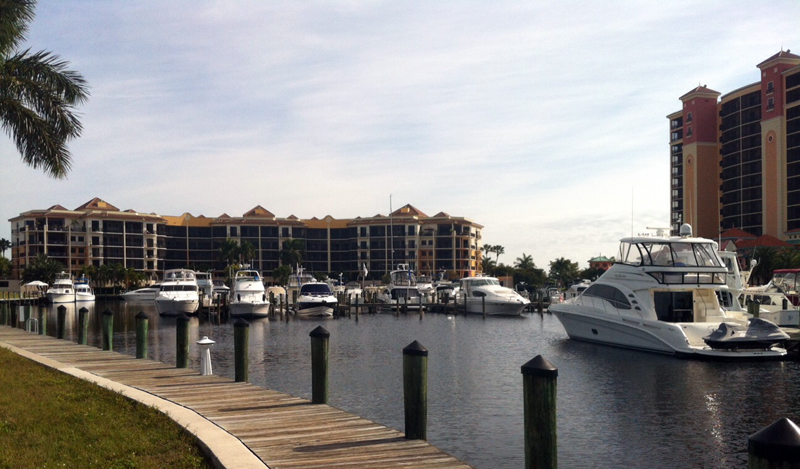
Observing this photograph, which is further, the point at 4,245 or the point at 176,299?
the point at 4,245

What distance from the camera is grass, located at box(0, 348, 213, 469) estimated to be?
873 cm

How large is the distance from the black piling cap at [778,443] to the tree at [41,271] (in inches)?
5554

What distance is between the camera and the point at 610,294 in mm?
33688

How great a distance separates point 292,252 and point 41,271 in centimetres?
4727

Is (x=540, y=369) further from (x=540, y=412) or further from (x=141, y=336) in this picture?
(x=141, y=336)

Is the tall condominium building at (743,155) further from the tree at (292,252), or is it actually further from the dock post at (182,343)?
the dock post at (182,343)

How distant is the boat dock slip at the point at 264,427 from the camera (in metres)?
9.01

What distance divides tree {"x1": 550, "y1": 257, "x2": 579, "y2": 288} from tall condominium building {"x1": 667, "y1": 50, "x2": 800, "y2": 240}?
35.3 meters

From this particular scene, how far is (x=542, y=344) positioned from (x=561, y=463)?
24.8 metres

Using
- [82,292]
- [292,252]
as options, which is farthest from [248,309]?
[292,252]

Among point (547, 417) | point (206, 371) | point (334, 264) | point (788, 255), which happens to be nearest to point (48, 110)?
point (206, 371)

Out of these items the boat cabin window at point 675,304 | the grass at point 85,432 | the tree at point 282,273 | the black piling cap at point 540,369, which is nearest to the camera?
the black piling cap at point 540,369

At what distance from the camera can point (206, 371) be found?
1734 centimetres

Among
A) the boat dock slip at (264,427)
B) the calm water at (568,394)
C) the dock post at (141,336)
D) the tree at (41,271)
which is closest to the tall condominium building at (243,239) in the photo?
the tree at (41,271)
